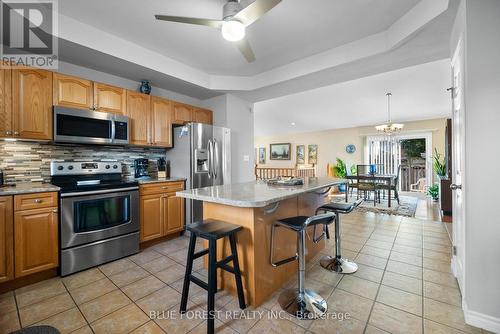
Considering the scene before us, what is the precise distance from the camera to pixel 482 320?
142cm

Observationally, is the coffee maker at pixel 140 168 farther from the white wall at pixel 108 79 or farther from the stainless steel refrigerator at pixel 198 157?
the white wall at pixel 108 79

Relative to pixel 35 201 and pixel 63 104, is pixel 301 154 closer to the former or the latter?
pixel 63 104

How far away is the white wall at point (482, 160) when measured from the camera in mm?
1397

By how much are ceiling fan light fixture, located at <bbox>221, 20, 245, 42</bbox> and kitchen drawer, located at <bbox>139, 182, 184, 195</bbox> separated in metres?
2.05

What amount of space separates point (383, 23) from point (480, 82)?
4.29 ft

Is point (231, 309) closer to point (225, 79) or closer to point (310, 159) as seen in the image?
point (225, 79)

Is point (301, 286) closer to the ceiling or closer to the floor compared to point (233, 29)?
closer to the floor

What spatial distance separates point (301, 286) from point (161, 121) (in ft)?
9.52

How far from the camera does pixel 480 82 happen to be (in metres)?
1.43

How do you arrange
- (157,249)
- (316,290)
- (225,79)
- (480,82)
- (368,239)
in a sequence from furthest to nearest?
1. (225,79)
2. (368,239)
3. (157,249)
4. (316,290)
5. (480,82)

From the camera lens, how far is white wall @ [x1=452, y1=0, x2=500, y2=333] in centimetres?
140

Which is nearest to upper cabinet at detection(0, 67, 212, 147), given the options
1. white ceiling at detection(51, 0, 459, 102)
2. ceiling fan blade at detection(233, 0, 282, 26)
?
white ceiling at detection(51, 0, 459, 102)

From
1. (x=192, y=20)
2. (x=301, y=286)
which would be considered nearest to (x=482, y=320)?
(x=301, y=286)

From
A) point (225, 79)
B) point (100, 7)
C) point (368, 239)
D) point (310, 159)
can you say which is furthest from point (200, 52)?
point (310, 159)
